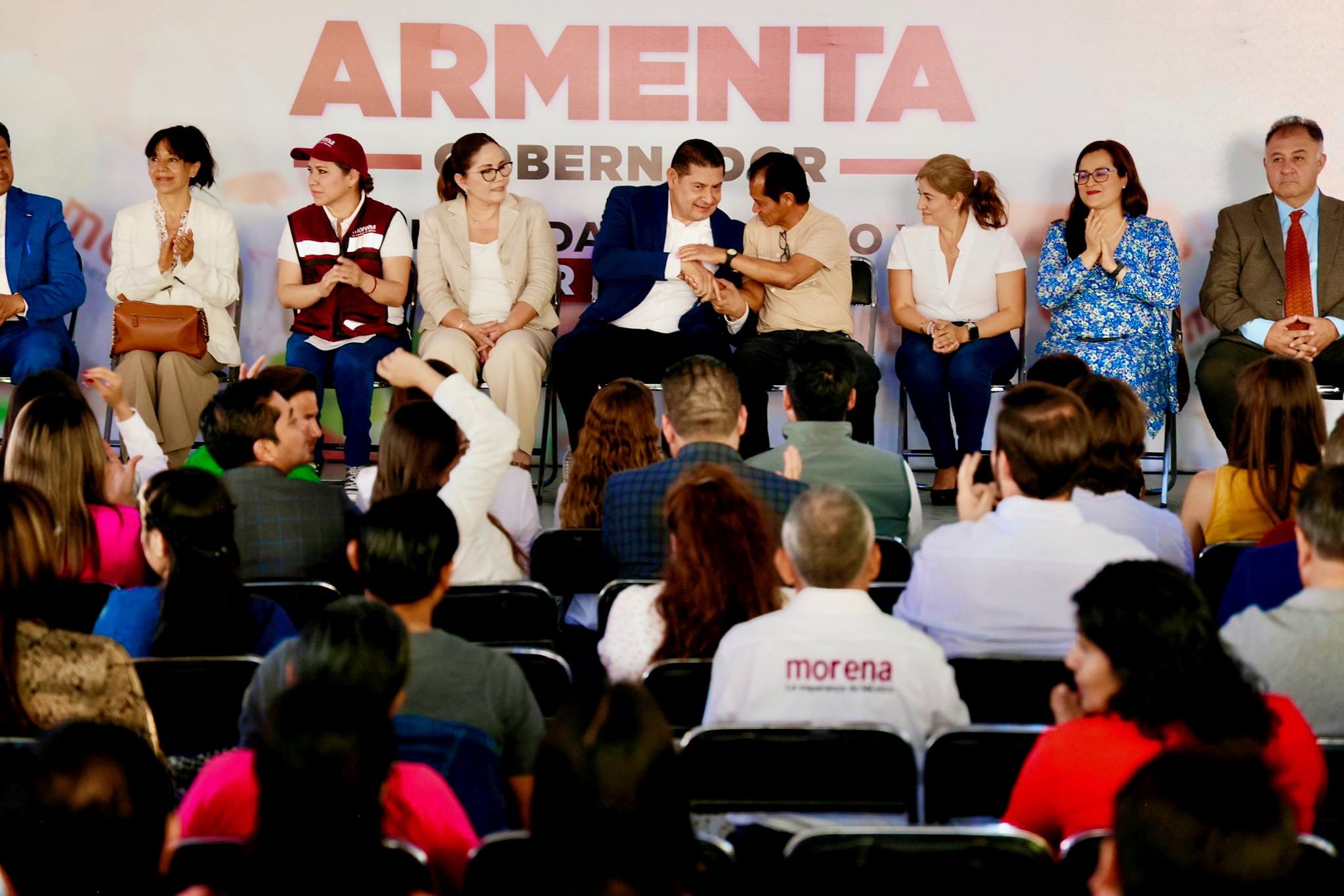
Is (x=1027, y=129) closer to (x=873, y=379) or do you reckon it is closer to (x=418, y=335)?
(x=873, y=379)

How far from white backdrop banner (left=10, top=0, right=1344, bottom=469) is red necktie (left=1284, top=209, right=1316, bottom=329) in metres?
0.57

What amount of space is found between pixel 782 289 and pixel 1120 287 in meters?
1.40

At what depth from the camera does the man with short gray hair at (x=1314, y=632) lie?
2145 millimetres

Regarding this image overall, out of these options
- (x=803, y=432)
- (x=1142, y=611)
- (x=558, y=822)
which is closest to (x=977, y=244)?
(x=803, y=432)

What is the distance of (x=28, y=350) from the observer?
564cm

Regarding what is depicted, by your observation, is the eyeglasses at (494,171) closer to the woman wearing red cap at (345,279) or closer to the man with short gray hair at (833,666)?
the woman wearing red cap at (345,279)

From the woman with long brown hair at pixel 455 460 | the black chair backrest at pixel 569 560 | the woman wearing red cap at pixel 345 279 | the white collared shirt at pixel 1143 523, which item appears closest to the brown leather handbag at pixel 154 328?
the woman wearing red cap at pixel 345 279

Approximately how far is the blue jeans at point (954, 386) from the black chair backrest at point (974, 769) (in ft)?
12.5

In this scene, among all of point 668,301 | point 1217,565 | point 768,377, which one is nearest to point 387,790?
point 1217,565

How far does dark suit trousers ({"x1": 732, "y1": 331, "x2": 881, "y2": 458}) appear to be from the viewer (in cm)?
562

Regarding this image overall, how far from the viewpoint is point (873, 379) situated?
5.66 metres

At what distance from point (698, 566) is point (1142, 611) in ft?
2.81

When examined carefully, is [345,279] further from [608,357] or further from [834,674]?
[834,674]

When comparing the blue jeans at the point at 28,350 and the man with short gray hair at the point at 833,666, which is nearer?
the man with short gray hair at the point at 833,666
